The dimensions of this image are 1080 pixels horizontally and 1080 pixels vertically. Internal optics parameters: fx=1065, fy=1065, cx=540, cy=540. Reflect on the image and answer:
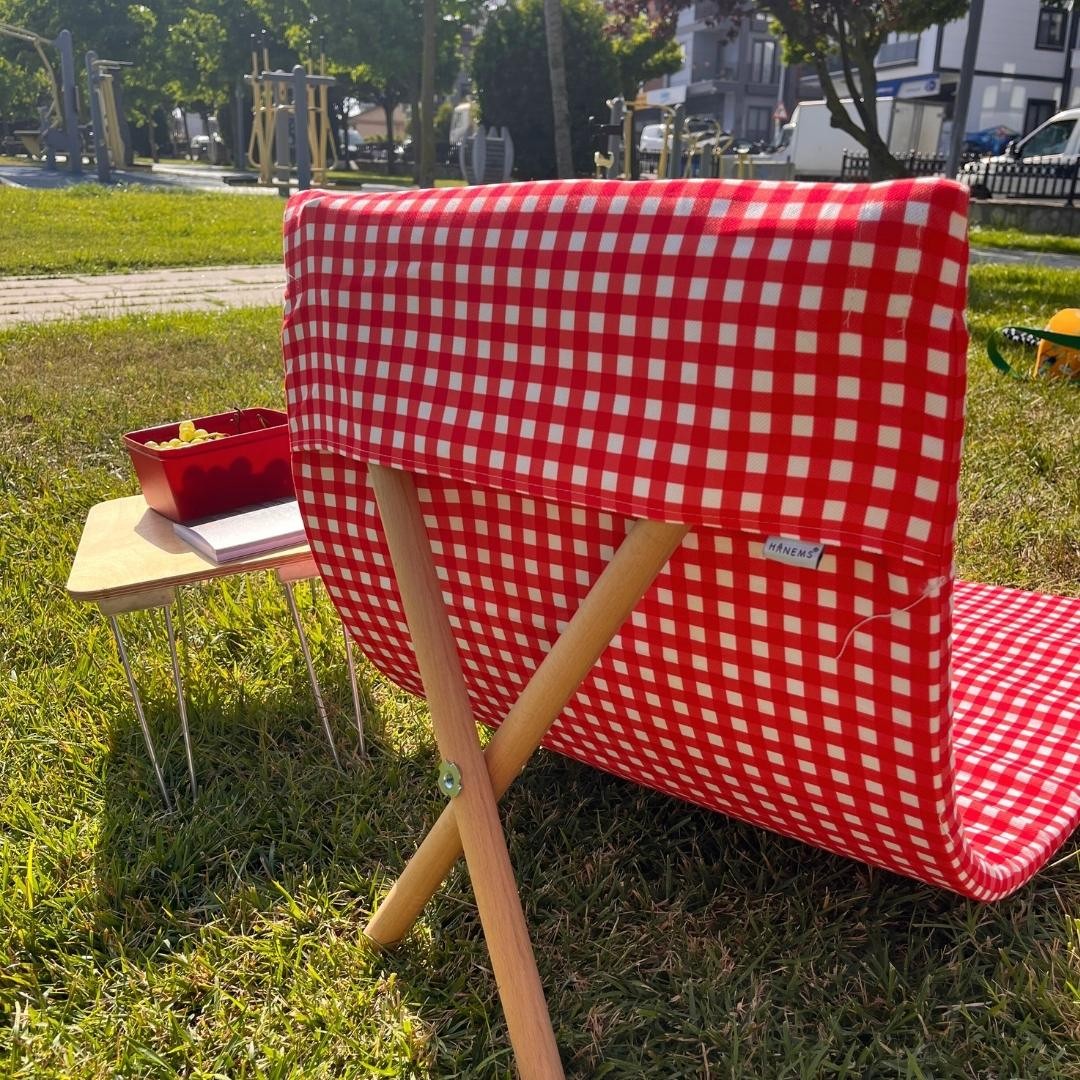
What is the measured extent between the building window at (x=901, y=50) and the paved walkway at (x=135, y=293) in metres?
35.7

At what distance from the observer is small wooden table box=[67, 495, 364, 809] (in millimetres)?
2086

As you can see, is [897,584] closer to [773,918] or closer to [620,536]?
[620,536]

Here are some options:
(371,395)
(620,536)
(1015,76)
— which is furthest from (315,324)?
(1015,76)

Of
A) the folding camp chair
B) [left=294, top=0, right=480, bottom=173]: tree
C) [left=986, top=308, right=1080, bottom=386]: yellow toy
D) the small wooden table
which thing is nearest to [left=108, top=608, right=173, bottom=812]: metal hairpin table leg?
the small wooden table

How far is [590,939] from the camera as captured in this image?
1871mm

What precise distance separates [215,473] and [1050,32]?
43.5 meters

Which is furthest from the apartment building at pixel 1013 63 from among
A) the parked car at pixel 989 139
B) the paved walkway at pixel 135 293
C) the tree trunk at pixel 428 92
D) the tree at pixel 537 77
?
the paved walkway at pixel 135 293

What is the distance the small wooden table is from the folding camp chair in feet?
1.09

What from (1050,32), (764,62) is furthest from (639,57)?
(764,62)

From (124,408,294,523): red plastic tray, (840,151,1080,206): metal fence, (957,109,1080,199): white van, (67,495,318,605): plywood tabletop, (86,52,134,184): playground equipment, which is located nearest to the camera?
(67,495,318,605): plywood tabletop

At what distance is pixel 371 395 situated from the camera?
1.60 meters

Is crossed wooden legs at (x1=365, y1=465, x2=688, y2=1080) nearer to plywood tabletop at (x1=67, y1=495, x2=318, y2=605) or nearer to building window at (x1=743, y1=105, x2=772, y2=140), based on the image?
plywood tabletop at (x1=67, y1=495, x2=318, y2=605)

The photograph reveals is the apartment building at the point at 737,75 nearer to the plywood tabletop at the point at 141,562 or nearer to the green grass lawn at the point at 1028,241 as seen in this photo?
the green grass lawn at the point at 1028,241

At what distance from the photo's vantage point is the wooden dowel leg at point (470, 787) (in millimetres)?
1526
